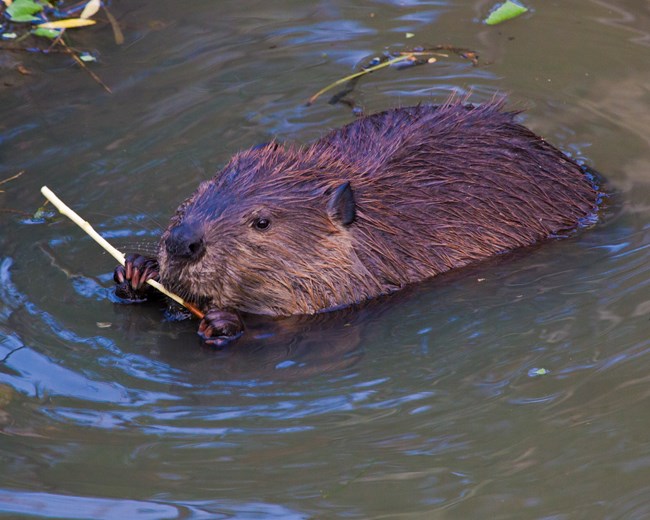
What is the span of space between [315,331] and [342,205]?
511mm

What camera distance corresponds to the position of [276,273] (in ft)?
13.7

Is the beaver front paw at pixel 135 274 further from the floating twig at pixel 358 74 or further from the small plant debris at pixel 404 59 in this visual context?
the small plant debris at pixel 404 59

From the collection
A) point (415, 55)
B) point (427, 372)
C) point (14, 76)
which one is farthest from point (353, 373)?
point (14, 76)

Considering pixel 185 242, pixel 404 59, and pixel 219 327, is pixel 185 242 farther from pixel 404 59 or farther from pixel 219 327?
pixel 404 59

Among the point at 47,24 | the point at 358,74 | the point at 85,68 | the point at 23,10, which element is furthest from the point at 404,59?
the point at 23,10

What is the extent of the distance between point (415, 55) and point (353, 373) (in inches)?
115

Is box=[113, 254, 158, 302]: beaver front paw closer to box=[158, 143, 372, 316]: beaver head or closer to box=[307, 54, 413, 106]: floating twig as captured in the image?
box=[158, 143, 372, 316]: beaver head

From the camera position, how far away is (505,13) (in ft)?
21.2

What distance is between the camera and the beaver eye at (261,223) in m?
4.12

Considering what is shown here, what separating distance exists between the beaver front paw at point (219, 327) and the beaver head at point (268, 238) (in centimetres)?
10

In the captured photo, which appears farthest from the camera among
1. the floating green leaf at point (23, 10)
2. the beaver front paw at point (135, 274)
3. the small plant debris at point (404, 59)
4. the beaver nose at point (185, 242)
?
the floating green leaf at point (23, 10)

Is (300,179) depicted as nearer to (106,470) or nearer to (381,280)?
(381,280)

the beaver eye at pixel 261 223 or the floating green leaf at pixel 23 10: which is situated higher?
the floating green leaf at pixel 23 10

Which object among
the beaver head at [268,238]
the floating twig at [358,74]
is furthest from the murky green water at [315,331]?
the beaver head at [268,238]
